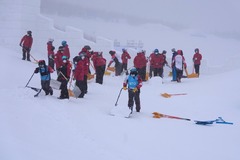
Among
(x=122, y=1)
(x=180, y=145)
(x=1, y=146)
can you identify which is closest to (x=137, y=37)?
(x=122, y=1)

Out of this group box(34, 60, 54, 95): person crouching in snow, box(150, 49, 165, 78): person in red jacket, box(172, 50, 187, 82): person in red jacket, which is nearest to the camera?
box(34, 60, 54, 95): person crouching in snow

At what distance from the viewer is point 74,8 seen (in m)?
22.5

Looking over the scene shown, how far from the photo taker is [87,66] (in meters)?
11.7

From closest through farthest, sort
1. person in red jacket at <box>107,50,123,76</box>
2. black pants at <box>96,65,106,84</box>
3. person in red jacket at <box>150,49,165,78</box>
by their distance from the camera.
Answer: black pants at <box>96,65,106,84</box>, person in red jacket at <box>150,49,165,78</box>, person in red jacket at <box>107,50,123,76</box>

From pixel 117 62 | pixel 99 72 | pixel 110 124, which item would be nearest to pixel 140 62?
pixel 117 62

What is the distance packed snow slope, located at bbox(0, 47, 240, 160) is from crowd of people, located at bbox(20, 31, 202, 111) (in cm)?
47

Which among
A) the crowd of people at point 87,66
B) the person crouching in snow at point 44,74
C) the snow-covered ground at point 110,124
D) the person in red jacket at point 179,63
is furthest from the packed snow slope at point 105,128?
the person in red jacket at point 179,63

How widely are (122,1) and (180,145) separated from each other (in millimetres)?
18493

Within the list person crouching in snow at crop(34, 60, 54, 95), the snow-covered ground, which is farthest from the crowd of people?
the snow-covered ground

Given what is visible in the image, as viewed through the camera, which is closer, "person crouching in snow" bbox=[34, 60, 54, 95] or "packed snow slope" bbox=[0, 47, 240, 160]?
"packed snow slope" bbox=[0, 47, 240, 160]

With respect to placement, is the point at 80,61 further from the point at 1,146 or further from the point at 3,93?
the point at 1,146

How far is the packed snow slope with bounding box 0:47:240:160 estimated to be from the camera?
674 cm

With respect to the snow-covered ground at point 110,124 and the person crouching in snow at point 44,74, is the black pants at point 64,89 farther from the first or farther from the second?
the person crouching in snow at point 44,74

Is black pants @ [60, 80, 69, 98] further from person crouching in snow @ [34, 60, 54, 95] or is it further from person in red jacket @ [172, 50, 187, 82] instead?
person in red jacket @ [172, 50, 187, 82]
